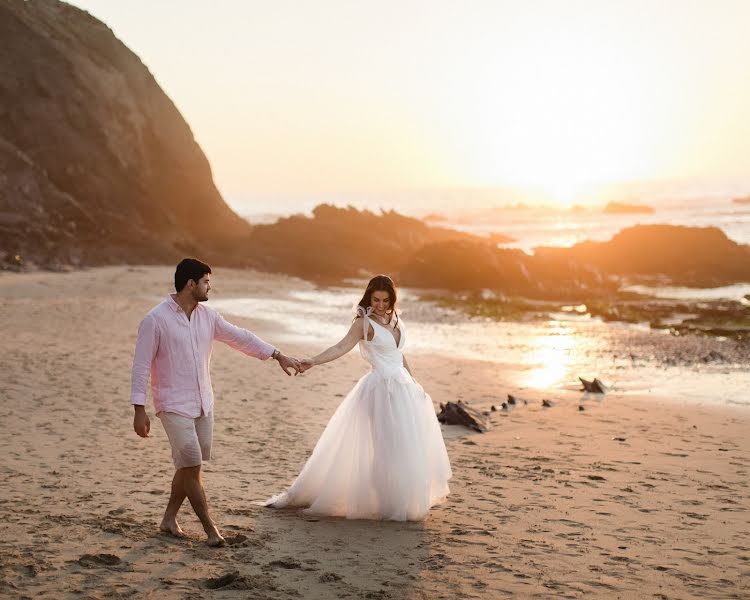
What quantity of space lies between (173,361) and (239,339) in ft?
2.21

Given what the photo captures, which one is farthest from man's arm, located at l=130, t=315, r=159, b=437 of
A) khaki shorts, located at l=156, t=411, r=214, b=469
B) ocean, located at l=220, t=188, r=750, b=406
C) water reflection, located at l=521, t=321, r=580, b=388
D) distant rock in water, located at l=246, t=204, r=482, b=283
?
distant rock in water, located at l=246, t=204, r=482, b=283

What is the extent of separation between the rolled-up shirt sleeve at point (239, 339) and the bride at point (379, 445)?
1.89 ft

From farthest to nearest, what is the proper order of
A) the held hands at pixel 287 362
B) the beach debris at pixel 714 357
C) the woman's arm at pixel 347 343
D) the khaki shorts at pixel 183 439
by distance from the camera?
the beach debris at pixel 714 357, the woman's arm at pixel 347 343, the held hands at pixel 287 362, the khaki shorts at pixel 183 439

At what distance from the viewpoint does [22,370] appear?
1346cm

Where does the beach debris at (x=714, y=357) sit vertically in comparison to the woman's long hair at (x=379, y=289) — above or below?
below

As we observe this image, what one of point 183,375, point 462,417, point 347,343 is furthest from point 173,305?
point 462,417

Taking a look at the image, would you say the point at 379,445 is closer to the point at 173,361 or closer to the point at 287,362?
the point at 287,362

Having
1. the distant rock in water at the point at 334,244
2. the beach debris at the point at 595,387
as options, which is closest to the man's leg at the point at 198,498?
the beach debris at the point at 595,387

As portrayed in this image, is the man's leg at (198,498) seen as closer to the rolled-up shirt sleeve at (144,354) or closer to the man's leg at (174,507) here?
the man's leg at (174,507)

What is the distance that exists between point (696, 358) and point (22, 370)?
13097 mm

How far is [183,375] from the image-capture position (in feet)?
21.3

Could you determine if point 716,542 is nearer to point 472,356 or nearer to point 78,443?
point 78,443

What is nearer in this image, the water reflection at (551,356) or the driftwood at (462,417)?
the driftwood at (462,417)

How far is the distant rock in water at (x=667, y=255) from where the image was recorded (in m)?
35.3
